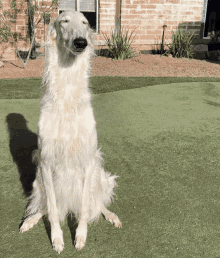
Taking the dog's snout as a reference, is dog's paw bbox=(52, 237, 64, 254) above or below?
below

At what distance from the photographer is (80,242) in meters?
2.55

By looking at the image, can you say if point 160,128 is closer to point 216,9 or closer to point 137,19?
point 137,19

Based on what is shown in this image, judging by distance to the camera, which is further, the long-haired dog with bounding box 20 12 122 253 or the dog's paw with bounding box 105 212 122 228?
the dog's paw with bounding box 105 212 122 228

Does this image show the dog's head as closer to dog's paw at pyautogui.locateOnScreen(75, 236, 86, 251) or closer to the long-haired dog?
the long-haired dog

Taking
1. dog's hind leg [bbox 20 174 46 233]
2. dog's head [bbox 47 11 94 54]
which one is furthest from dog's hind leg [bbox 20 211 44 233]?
dog's head [bbox 47 11 94 54]

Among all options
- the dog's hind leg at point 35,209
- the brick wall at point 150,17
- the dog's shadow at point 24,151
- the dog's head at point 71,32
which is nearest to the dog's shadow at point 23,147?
the dog's shadow at point 24,151

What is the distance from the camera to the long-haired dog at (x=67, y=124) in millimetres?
2340

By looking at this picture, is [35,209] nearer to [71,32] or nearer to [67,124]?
[67,124]

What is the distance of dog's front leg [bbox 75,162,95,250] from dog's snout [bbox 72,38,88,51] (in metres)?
1.05

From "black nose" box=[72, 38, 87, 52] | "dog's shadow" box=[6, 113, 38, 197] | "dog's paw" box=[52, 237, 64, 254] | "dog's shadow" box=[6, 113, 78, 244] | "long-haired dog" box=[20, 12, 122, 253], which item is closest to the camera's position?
"black nose" box=[72, 38, 87, 52]

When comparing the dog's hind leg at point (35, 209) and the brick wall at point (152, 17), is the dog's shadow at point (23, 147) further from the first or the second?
the brick wall at point (152, 17)

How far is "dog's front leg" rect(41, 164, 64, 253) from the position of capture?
251 centimetres

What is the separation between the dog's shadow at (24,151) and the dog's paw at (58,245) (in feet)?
0.53

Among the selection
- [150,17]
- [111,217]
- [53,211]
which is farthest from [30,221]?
[150,17]
